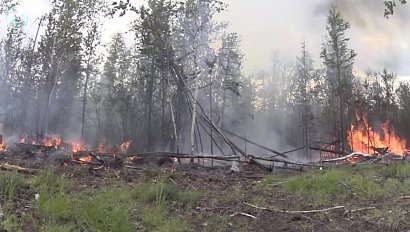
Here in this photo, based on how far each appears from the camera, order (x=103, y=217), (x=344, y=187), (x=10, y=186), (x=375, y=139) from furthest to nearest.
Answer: (x=375, y=139), (x=344, y=187), (x=10, y=186), (x=103, y=217)

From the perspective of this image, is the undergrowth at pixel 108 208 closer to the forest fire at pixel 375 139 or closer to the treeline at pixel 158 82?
the treeline at pixel 158 82

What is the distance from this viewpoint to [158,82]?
3569 centimetres

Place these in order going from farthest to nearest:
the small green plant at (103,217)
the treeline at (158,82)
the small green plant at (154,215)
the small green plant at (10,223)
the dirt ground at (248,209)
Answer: the treeline at (158,82) → the dirt ground at (248,209) → the small green plant at (154,215) → the small green plant at (103,217) → the small green plant at (10,223)

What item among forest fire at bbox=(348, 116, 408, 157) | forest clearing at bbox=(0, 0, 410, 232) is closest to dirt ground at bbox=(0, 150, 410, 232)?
forest clearing at bbox=(0, 0, 410, 232)

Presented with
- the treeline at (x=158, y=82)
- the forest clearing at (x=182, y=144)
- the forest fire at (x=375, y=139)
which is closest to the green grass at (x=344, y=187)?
the forest clearing at (x=182, y=144)

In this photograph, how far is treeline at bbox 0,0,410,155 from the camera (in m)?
22.8

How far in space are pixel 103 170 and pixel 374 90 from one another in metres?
45.1

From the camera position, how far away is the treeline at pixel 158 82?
22828 millimetres

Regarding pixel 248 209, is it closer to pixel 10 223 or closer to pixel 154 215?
pixel 154 215

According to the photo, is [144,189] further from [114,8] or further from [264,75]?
[264,75]

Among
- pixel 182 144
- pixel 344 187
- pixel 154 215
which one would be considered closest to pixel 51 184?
pixel 154 215

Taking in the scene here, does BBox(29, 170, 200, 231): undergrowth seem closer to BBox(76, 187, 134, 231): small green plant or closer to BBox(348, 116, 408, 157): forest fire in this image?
BBox(76, 187, 134, 231): small green plant

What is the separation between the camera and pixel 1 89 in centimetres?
3347

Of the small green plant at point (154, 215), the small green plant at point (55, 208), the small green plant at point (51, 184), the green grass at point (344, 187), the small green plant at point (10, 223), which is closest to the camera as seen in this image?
the small green plant at point (10, 223)
